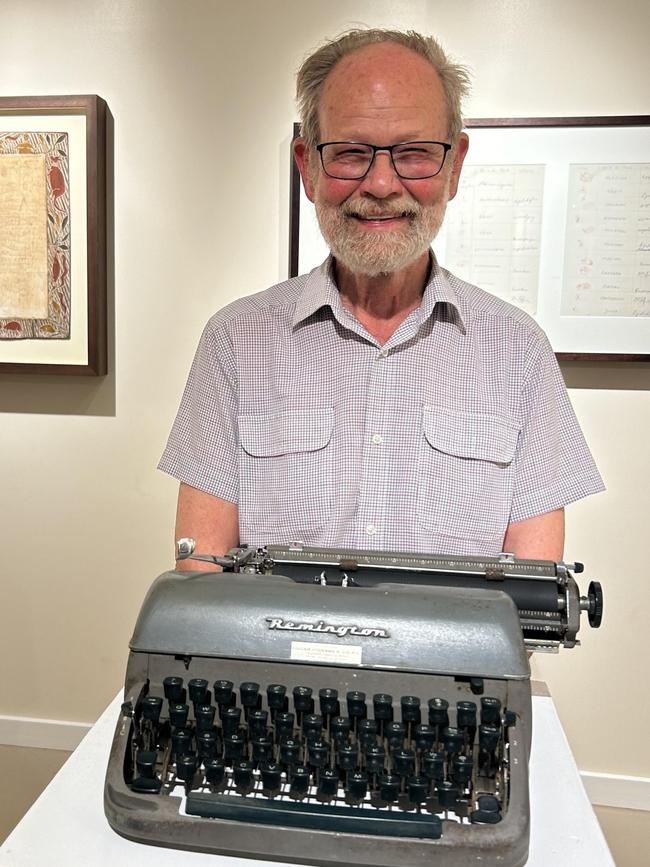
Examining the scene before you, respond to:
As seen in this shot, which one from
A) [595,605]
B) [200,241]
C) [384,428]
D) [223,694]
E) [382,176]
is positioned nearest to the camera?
[223,694]

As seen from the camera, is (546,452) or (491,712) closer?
(491,712)

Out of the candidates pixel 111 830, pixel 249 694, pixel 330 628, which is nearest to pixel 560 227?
pixel 330 628

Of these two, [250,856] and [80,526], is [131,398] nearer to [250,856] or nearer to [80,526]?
[80,526]

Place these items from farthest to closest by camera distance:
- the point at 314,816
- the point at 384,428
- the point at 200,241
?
the point at 200,241 < the point at 384,428 < the point at 314,816

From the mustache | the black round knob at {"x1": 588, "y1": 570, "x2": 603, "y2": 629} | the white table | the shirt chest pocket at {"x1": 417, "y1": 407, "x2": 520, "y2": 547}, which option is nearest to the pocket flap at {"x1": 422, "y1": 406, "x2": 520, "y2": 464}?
the shirt chest pocket at {"x1": 417, "y1": 407, "x2": 520, "y2": 547}

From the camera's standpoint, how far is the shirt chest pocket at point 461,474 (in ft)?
5.28

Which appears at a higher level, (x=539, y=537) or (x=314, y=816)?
(x=539, y=537)

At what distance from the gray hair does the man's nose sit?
0.18 metres

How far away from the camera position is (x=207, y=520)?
1667 mm

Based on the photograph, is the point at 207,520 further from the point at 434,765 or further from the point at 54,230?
the point at 54,230

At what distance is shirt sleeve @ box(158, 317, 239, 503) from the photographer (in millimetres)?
1674

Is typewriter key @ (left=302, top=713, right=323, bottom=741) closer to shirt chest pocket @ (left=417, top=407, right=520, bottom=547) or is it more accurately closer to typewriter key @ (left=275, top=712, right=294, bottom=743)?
typewriter key @ (left=275, top=712, right=294, bottom=743)

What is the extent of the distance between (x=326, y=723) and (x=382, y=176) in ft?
3.06

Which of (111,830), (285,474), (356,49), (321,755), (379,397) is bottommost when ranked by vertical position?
(111,830)
